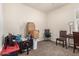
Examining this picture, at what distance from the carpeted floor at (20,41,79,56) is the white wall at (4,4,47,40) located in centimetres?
23

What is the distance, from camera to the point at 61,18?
251 centimetres

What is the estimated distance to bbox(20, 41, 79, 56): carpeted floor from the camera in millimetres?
2387

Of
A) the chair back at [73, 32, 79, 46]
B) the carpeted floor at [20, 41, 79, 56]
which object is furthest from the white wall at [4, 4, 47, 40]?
the chair back at [73, 32, 79, 46]

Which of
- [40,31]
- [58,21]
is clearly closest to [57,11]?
[58,21]

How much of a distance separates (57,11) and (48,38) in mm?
681

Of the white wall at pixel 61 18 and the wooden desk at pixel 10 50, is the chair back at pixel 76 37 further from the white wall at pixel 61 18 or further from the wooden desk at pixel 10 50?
the wooden desk at pixel 10 50

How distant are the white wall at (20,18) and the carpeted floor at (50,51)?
0.23 metres

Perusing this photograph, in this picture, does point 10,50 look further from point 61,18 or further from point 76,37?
point 76,37

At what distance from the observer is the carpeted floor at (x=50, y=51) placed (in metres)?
2.39

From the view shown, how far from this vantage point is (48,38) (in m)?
2.57

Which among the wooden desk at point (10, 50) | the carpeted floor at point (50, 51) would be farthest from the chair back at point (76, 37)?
the wooden desk at point (10, 50)

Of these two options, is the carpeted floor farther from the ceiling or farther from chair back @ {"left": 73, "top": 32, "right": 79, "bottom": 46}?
the ceiling

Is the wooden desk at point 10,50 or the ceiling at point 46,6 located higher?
the ceiling at point 46,6

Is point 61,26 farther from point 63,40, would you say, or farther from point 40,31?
point 40,31
